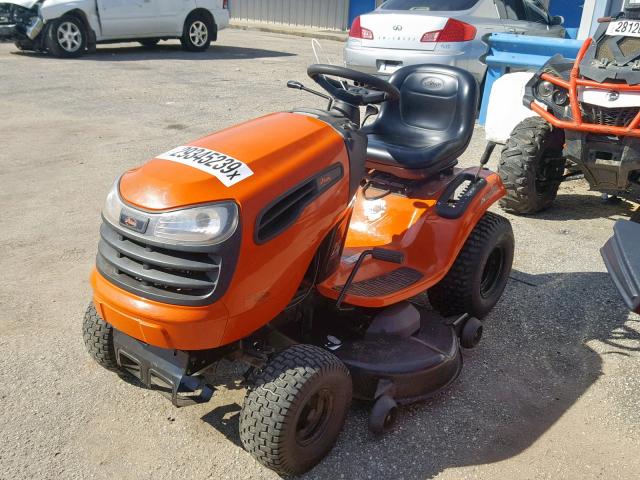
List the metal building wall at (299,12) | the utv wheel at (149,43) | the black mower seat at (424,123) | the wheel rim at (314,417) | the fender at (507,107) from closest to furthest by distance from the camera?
the wheel rim at (314,417), the black mower seat at (424,123), the fender at (507,107), the utv wheel at (149,43), the metal building wall at (299,12)

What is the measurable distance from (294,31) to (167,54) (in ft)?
24.2

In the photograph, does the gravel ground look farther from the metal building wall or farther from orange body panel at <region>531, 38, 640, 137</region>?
the metal building wall

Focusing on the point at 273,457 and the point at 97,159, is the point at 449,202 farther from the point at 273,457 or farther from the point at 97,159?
the point at 97,159

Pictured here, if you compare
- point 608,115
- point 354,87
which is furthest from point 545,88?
point 354,87

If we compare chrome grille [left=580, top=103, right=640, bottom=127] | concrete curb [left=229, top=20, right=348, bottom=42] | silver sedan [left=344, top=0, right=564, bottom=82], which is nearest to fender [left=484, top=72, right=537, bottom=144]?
chrome grille [left=580, top=103, right=640, bottom=127]

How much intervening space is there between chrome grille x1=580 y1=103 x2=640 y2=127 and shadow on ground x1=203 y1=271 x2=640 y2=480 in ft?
3.90

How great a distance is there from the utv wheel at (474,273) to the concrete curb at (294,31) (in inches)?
602

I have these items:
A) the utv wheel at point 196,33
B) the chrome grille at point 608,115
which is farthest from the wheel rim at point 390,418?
the utv wheel at point 196,33

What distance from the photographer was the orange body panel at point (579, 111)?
15.0 feet

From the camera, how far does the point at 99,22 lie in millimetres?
11820

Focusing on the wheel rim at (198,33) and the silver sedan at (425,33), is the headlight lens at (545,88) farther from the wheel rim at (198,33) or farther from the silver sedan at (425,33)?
the wheel rim at (198,33)

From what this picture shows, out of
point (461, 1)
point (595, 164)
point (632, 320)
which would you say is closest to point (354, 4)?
point (461, 1)

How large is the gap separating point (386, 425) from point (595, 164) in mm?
2999

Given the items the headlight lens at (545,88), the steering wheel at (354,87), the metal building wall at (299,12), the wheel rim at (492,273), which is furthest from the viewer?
the metal building wall at (299,12)
